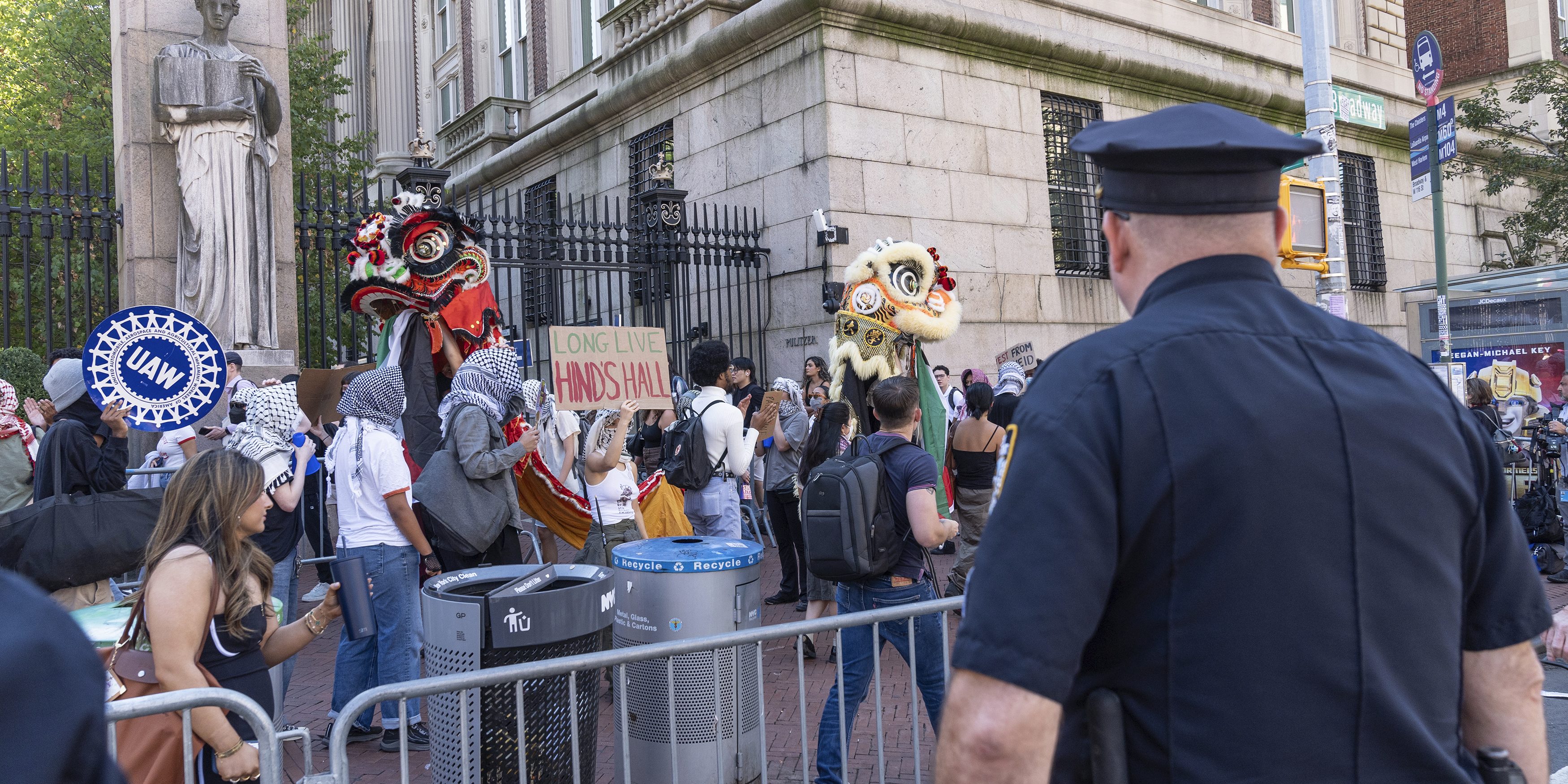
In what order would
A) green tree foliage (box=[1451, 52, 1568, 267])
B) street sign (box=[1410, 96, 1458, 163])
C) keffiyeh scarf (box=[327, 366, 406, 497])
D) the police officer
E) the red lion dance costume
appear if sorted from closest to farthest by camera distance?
the police officer, keffiyeh scarf (box=[327, 366, 406, 497]), the red lion dance costume, street sign (box=[1410, 96, 1458, 163]), green tree foliage (box=[1451, 52, 1568, 267])

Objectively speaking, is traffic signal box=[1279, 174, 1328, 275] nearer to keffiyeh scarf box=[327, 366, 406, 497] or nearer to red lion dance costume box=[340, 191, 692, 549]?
red lion dance costume box=[340, 191, 692, 549]

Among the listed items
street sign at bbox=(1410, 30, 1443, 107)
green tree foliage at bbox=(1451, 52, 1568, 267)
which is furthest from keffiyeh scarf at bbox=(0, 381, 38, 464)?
green tree foliage at bbox=(1451, 52, 1568, 267)

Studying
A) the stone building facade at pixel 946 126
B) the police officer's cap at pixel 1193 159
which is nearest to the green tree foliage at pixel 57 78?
the stone building facade at pixel 946 126

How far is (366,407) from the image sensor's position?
573 cm

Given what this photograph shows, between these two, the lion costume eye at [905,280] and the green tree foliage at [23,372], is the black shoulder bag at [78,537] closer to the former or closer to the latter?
the lion costume eye at [905,280]

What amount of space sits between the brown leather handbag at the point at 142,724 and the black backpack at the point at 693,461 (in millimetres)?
4181

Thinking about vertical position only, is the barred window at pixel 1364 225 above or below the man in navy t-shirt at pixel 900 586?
above

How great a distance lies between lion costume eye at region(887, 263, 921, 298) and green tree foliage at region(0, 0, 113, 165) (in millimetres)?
16698

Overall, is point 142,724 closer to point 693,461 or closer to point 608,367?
point 608,367

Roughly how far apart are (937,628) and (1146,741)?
3156 mm

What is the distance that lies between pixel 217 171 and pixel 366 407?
19.2 ft

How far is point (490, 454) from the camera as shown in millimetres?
5547

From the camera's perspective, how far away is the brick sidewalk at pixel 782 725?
17.3 ft

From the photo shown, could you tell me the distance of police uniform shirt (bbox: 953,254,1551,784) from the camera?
4.85 feet
